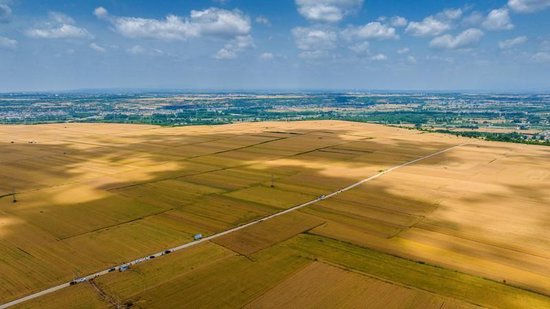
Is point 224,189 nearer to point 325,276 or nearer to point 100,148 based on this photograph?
point 325,276

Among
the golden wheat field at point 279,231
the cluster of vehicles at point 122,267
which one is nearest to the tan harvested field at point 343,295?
the golden wheat field at point 279,231

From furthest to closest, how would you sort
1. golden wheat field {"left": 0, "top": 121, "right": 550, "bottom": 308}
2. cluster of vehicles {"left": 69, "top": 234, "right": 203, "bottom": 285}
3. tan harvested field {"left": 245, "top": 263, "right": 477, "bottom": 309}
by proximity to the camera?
cluster of vehicles {"left": 69, "top": 234, "right": 203, "bottom": 285}, golden wheat field {"left": 0, "top": 121, "right": 550, "bottom": 308}, tan harvested field {"left": 245, "top": 263, "right": 477, "bottom": 309}

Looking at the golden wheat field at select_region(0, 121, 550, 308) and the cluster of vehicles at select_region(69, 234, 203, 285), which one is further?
the cluster of vehicles at select_region(69, 234, 203, 285)

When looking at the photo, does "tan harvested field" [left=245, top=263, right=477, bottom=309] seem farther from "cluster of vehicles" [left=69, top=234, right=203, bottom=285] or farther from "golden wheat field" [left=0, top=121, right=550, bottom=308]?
"cluster of vehicles" [left=69, top=234, right=203, bottom=285]

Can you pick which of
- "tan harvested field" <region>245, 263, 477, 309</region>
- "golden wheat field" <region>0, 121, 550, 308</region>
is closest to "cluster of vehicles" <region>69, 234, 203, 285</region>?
"golden wheat field" <region>0, 121, 550, 308</region>

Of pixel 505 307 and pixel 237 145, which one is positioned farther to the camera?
pixel 237 145

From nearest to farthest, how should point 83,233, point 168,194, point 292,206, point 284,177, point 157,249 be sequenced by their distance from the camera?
1. point 157,249
2. point 83,233
3. point 292,206
4. point 168,194
5. point 284,177

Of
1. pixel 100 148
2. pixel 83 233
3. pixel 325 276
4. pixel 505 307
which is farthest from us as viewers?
pixel 100 148

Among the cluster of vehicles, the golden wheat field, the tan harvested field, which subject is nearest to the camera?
the tan harvested field

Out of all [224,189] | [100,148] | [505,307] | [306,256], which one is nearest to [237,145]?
[100,148]
